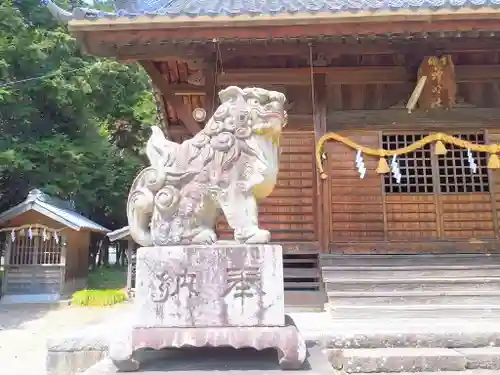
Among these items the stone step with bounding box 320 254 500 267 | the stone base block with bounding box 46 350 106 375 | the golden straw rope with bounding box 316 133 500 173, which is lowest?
the stone base block with bounding box 46 350 106 375

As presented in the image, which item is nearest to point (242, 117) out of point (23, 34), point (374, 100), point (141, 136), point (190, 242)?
point (190, 242)

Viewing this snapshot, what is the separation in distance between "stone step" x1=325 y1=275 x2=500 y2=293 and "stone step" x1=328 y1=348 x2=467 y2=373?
2.06m

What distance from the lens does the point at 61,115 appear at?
20141mm

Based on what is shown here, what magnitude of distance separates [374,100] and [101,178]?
56.7ft

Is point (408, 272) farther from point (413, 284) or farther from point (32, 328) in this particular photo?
point (32, 328)

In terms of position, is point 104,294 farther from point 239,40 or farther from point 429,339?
point 429,339

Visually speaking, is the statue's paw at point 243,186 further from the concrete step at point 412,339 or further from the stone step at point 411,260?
the stone step at point 411,260

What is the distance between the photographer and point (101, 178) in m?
21.8

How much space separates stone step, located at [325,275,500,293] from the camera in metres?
6.06

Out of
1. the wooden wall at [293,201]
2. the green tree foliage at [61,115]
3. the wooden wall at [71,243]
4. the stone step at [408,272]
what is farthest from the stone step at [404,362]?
the wooden wall at [71,243]

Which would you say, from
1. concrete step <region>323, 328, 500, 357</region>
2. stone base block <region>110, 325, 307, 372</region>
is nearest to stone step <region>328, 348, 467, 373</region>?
concrete step <region>323, 328, 500, 357</region>

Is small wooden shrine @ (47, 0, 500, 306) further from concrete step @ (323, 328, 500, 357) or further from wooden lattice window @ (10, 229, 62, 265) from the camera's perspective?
wooden lattice window @ (10, 229, 62, 265)

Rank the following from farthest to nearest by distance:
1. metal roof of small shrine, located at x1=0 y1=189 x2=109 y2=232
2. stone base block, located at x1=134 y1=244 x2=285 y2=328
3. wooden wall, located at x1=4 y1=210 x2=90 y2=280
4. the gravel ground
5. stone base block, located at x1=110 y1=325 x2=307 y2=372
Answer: wooden wall, located at x1=4 y1=210 x2=90 y2=280, metal roof of small shrine, located at x1=0 y1=189 x2=109 y2=232, the gravel ground, stone base block, located at x1=134 y1=244 x2=285 y2=328, stone base block, located at x1=110 y1=325 x2=307 y2=372

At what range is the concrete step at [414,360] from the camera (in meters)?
3.88
